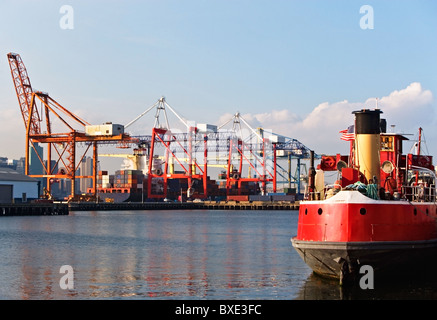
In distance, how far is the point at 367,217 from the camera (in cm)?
2205

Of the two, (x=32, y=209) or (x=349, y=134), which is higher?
(x=349, y=134)

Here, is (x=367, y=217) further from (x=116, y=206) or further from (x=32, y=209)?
(x=116, y=206)

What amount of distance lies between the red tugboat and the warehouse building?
96.9 metres

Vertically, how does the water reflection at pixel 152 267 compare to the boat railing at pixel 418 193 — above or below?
below

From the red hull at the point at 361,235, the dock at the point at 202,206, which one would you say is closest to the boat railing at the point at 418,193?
the red hull at the point at 361,235

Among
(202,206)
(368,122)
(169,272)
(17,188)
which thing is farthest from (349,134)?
(202,206)

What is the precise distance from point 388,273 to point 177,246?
79.1ft

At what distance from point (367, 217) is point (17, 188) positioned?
340 feet

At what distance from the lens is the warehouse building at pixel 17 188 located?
372 ft

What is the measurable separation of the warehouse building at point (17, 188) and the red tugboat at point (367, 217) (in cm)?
9686

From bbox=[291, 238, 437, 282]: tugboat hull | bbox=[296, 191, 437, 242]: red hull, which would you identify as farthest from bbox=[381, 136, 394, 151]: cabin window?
bbox=[291, 238, 437, 282]: tugboat hull

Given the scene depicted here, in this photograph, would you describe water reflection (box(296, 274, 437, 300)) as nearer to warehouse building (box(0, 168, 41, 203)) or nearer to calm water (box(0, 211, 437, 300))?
calm water (box(0, 211, 437, 300))

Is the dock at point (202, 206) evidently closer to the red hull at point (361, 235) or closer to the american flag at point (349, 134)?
the american flag at point (349, 134)
